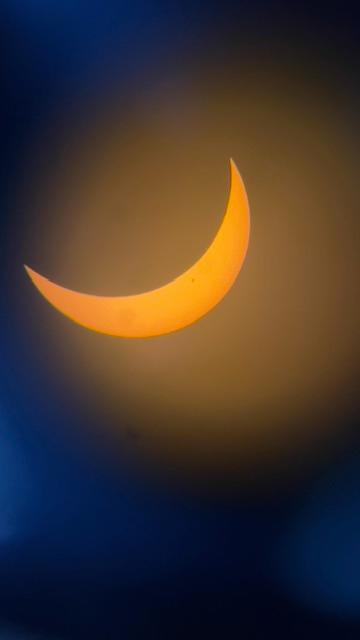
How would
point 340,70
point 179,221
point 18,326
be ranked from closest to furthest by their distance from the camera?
1. point 340,70
2. point 179,221
3. point 18,326

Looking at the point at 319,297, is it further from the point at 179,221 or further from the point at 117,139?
the point at 117,139

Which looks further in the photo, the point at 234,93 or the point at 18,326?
the point at 18,326

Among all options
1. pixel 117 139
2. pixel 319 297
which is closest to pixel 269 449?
pixel 319 297
